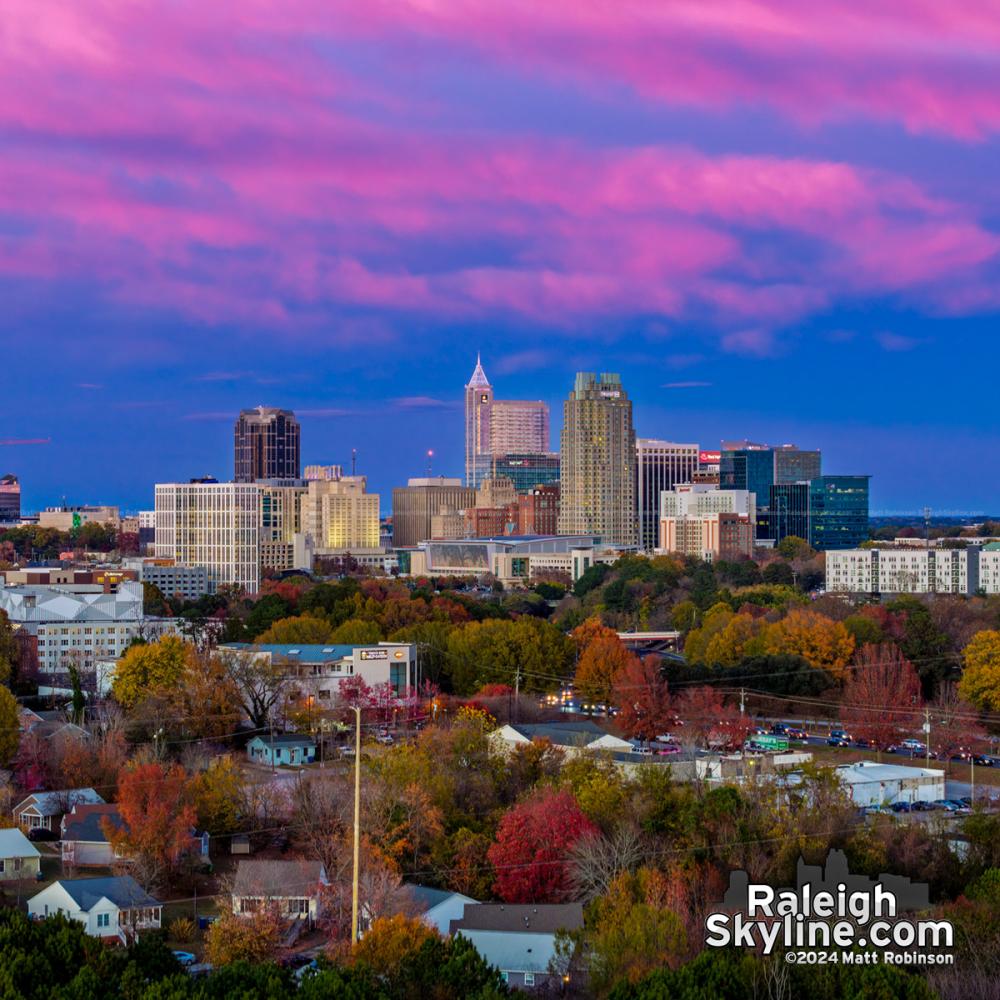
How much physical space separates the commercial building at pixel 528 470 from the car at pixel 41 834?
141m

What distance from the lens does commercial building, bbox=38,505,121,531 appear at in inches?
6004

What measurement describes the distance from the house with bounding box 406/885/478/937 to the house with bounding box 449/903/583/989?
482mm

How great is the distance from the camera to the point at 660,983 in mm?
18500

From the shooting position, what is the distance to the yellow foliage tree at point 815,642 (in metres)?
49.8

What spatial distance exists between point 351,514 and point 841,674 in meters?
86.5

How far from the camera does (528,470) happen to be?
176750mm

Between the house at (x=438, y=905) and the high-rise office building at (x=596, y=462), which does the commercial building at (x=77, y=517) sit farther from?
the house at (x=438, y=905)

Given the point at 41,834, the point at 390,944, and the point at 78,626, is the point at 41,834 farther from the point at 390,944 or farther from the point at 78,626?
the point at 78,626

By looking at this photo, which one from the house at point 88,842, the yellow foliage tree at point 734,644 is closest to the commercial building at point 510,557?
the yellow foliage tree at point 734,644

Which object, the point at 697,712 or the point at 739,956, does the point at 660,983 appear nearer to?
the point at 739,956

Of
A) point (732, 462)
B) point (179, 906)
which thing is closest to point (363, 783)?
point (179, 906)

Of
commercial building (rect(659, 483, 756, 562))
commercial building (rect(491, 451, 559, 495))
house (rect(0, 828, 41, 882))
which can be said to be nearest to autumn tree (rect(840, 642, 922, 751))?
house (rect(0, 828, 41, 882))

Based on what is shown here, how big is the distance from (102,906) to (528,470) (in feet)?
500

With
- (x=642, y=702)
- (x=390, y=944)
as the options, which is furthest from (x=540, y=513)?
(x=390, y=944)
